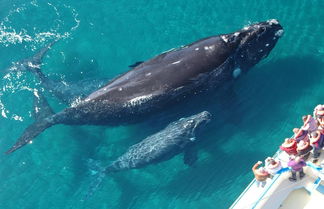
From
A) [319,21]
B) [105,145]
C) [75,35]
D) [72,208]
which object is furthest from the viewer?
[75,35]

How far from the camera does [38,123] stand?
17.1 meters

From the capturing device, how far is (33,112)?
17.6m

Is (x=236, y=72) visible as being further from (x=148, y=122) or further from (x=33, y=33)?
(x=33, y=33)

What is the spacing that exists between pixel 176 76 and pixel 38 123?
6.12 meters

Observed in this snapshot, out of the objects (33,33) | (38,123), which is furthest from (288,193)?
(33,33)

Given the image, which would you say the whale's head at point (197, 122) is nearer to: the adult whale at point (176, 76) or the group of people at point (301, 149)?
the adult whale at point (176, 76)

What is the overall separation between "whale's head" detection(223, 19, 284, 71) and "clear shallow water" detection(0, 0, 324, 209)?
0.92m

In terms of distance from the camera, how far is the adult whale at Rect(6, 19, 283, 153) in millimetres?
15875

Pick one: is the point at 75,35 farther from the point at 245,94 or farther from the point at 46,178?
the point at 245,94

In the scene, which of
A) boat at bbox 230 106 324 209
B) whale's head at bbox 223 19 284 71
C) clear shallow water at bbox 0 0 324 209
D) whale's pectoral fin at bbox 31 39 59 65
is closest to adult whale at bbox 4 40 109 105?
whale's pectoral fin at bbox 31 39 59 65

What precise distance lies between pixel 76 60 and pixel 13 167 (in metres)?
5.52

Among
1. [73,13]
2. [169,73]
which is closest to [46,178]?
[169,73]

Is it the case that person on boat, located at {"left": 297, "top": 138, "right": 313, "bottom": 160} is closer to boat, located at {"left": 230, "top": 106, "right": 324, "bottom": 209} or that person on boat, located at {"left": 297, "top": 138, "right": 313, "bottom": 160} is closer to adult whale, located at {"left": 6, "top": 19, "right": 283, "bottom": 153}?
boat, located at {"left": 230, "top": 106, "right": 324, "bottom": 209}

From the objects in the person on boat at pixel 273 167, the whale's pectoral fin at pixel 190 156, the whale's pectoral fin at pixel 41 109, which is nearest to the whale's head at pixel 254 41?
the whale's pectoral fin at pixel 190 156
